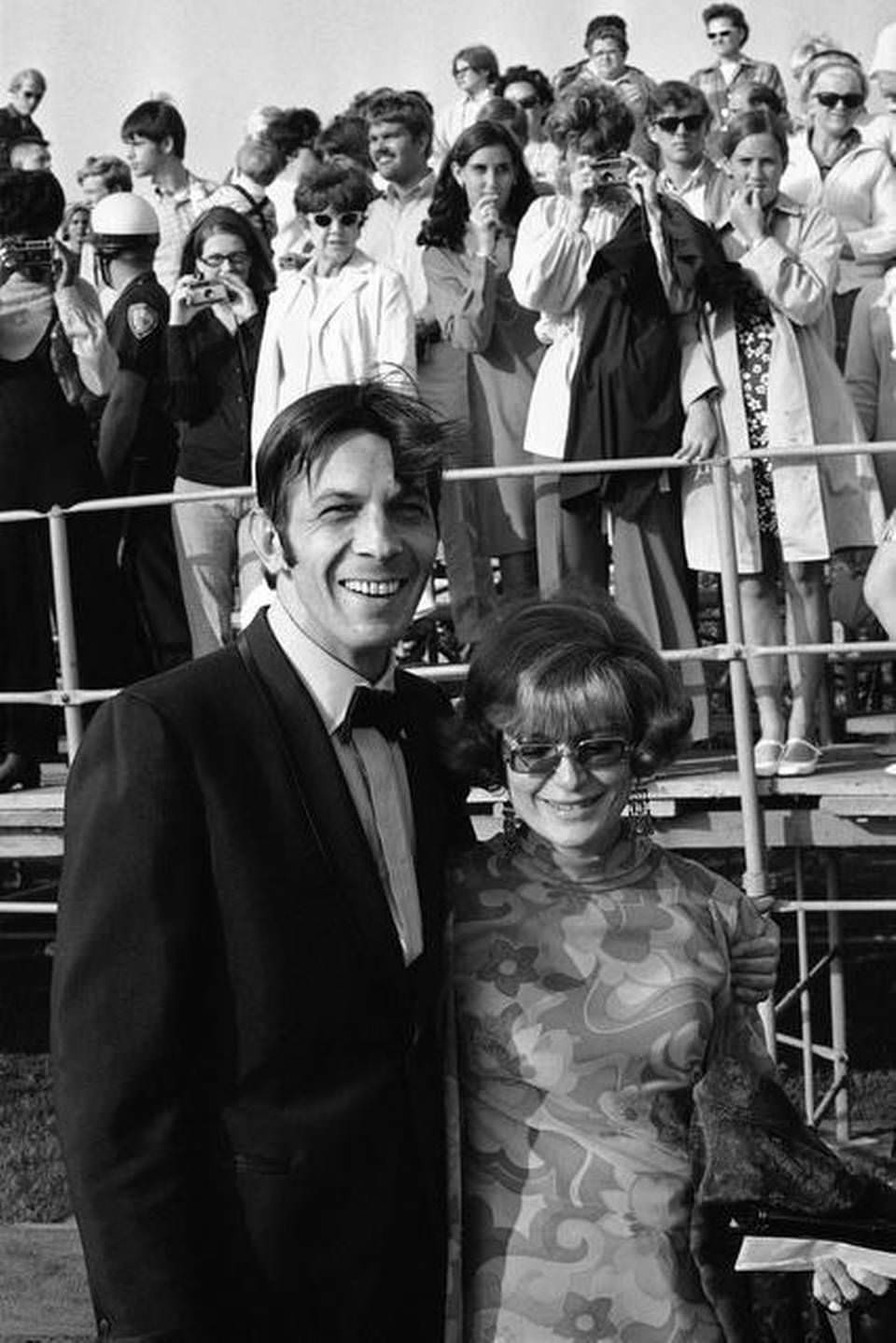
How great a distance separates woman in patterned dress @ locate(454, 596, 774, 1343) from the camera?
10.1 ft

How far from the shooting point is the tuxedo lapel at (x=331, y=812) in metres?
2.93

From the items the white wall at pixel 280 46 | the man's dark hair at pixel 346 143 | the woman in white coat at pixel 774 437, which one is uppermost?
the white wall at pixel 280 46

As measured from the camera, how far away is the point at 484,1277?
3086 millimetres

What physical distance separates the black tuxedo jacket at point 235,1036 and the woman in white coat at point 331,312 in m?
4.17

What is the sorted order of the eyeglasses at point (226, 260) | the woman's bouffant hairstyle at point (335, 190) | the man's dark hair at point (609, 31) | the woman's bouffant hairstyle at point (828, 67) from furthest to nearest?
1. the man's dark hair at point (609, 31)
2. the woman's bouffant hairstyle at point (828, 67)
3. the eyeglasses at point (226, 260)
4. the woman's bouffant hairstyle at point (335, 190)

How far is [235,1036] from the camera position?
9.32 ft

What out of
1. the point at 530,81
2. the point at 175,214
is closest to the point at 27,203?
the point at 175,214

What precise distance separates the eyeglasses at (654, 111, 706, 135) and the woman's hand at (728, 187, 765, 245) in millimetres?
1537

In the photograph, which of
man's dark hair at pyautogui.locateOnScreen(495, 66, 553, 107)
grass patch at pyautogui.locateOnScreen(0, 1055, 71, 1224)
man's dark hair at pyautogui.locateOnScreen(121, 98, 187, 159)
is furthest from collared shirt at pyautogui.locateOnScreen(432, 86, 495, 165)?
grass patch at pyautogui.locateOnScreen(0, 1055, 71, 1224)

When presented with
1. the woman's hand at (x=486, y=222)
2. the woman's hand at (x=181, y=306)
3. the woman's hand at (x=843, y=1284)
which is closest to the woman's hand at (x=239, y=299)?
the woman's hand at (x=181, y=306)

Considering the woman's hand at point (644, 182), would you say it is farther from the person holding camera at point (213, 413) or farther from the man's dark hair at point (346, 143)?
the man's dark hair at point (346, 143)

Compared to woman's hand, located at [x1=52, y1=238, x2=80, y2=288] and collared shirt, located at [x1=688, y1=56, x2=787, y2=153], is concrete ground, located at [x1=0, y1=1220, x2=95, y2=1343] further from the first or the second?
collared shirt, located at [x1=688, y1=56, x2=787, y2=153]

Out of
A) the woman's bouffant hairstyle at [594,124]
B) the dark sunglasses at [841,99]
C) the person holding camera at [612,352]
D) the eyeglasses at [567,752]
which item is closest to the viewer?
the eyeglasses at [567,752]

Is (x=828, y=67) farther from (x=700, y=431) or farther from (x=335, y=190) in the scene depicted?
(x=700, y=431)
